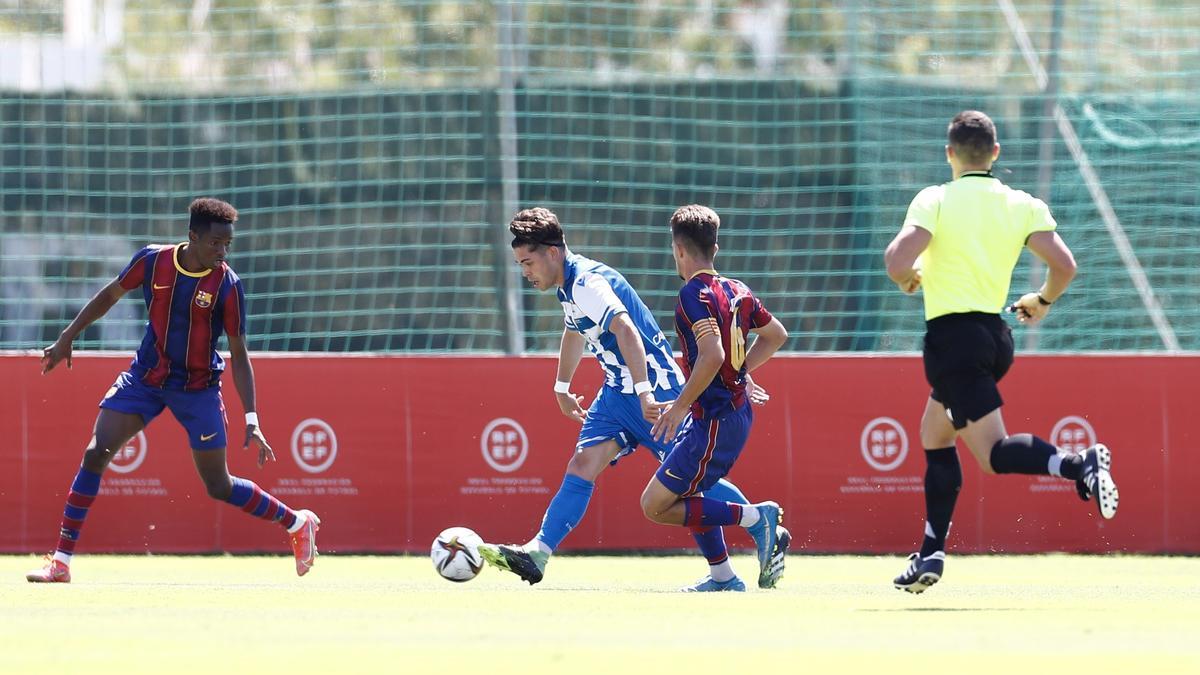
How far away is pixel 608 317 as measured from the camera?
7.95 metres

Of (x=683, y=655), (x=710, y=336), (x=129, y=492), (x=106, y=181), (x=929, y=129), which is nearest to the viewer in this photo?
(x=683, y=655)

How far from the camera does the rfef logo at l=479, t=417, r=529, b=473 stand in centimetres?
1206

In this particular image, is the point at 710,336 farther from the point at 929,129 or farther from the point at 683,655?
the point at 929,129

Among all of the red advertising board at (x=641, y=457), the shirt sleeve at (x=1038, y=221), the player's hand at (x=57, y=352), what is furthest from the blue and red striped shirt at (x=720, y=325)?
the red advertising board at (x=641, y=457)

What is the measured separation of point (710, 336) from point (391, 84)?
9404mm

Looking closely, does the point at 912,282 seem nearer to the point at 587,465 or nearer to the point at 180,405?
the point at 587,465

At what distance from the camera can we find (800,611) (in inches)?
266

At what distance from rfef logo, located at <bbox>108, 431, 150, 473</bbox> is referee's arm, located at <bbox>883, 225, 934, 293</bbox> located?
6269 mm

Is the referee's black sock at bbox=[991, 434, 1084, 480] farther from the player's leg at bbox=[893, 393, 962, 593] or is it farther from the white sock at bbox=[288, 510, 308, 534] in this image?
the white sock at bbox=[288, 510, 308, 534]

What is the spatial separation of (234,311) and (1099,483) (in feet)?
14.1

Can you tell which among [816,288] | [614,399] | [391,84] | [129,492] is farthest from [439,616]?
[391,84]

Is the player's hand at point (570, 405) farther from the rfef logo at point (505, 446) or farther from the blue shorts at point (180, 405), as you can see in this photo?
the rfef logo at point (505, 446)

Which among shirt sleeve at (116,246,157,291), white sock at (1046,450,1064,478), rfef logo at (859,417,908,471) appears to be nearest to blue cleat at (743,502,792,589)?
white sock at (1046,450,1064,478)

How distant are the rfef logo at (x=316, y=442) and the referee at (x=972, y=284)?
5.41 meters
